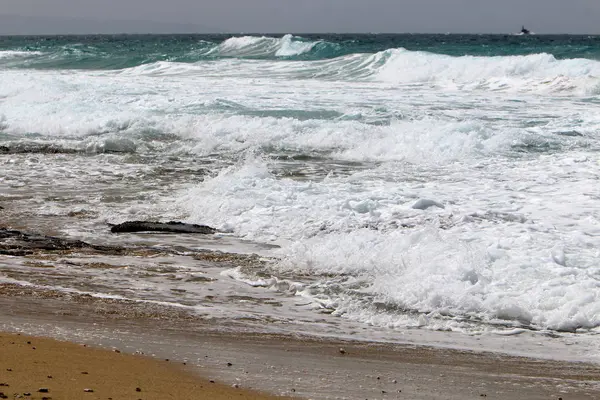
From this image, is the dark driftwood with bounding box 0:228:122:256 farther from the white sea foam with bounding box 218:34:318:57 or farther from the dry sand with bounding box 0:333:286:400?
the white sea foam with bounding box 218:34:318:57

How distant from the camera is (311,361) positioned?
232 inches

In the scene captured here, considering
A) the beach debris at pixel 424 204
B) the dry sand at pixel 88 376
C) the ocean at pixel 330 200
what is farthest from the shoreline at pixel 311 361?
the beach debris at pixel 424 204

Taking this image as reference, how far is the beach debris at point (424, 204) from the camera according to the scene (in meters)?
11.0

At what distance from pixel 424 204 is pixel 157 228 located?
3.37 meters

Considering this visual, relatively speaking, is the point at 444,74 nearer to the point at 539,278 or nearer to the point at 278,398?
the point at 539,278

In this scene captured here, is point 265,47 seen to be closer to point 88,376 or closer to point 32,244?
point 32,244

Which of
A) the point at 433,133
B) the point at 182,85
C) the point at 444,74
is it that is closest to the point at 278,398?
the point at 433,133

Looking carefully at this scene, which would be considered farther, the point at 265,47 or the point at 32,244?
the point at 265,47

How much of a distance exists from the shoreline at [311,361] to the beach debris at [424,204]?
472 centimetres

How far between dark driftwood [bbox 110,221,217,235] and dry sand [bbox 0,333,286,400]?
445 centimetres

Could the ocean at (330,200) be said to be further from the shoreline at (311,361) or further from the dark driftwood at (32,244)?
the shoreline at (311,361)

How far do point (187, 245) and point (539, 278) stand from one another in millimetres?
3797

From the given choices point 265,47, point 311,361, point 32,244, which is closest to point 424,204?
point 32,244

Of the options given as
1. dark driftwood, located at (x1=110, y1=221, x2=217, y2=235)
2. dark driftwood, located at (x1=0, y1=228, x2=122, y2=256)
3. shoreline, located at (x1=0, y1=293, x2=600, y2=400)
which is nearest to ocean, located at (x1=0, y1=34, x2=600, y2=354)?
dark driftwood, located at (x1=110, y1=221, x2=217, y2=235)
